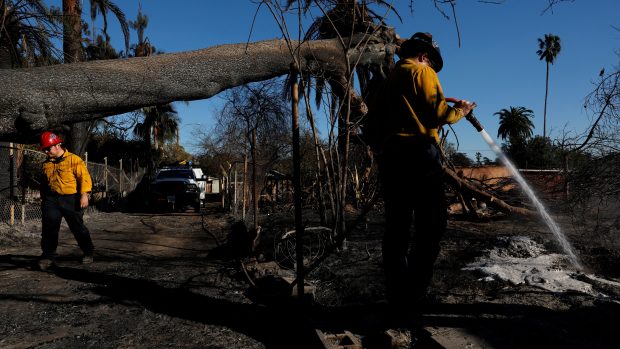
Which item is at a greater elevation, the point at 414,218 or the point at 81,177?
the point at 81,177

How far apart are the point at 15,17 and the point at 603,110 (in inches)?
363

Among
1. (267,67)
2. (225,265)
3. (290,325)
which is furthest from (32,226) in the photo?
(290,325)

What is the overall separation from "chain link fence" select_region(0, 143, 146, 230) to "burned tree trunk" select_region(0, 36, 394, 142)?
1986mm

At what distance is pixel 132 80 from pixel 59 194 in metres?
2.36

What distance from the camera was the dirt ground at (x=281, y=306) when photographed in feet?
10.1

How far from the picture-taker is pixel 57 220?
21.7 ft

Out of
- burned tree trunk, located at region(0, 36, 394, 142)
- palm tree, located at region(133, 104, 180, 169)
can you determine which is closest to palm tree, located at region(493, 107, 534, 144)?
palm tree, located at region(133, 104, 180, 169)

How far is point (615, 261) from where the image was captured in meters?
5.07

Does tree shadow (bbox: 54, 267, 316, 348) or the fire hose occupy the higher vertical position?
the fire hose

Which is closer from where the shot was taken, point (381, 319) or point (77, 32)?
point (381, 319)

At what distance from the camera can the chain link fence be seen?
34.5 ft

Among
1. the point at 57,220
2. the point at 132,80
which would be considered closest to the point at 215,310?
the point at 132,80

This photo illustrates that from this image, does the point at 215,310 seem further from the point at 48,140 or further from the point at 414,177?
the point at 48,140

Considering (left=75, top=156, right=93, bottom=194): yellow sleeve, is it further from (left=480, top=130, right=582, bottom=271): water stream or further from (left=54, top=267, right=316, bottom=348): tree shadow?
(left=480, top=130, right=582, bottom=271): water stream
